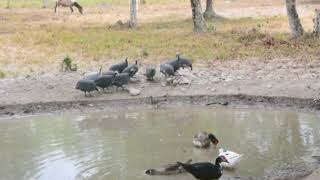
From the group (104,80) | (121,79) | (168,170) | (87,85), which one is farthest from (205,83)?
(168,170)

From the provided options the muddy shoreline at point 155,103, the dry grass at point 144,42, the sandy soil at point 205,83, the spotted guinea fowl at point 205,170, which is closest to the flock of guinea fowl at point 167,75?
the spotted guinea fowl at point 205,170

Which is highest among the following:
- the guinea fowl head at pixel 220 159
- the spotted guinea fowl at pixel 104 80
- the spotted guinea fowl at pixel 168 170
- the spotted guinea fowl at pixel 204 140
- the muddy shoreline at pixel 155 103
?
the guinea fowl head at pixel 220 159

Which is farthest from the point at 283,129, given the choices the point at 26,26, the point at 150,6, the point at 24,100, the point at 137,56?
the point at 150,6

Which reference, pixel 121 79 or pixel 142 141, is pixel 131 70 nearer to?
pixel 121 79

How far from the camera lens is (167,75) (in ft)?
51.1

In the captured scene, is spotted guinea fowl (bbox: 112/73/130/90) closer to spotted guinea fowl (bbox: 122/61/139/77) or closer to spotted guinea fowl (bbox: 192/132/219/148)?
spotted guinea fowl (bbox: 122/61/139/77)

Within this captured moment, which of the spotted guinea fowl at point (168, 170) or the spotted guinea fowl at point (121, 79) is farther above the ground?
the spotted guinea fowl at point (168, 170)

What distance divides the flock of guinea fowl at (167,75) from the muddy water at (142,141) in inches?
5.8

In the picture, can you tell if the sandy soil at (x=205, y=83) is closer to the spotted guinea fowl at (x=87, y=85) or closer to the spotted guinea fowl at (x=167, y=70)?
the spotted guinea fowl at (x=167, y=70)

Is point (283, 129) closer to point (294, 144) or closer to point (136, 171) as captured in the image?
point (294, 144)

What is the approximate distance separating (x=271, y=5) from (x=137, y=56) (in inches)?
785

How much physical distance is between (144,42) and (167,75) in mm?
6160

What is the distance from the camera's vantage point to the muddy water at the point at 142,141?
9.70m

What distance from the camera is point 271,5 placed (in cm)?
3753
